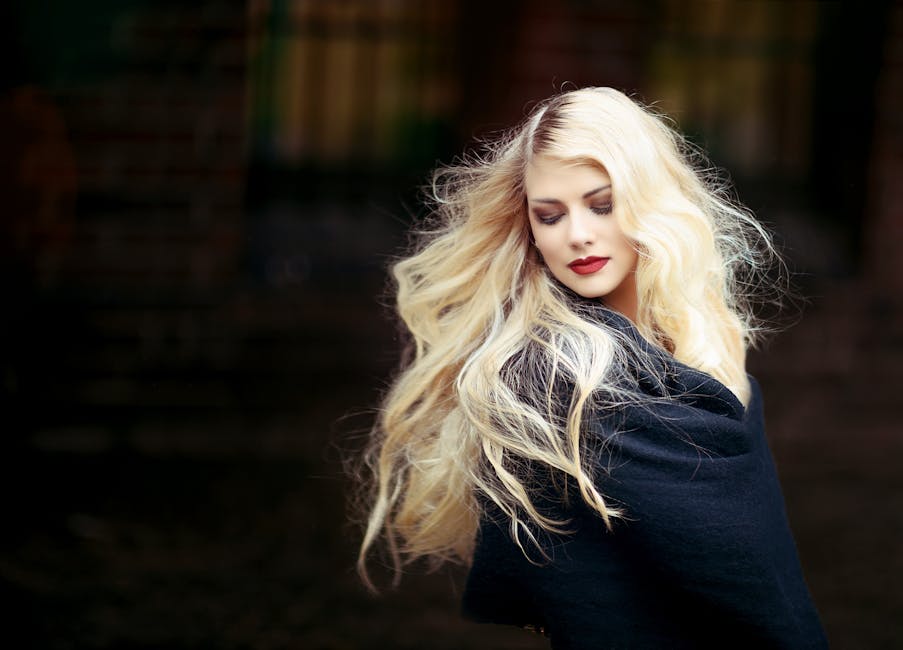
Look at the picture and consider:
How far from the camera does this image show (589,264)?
6.44ft

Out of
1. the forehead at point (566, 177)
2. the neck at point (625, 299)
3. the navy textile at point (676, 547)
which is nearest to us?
the navy textile at point (676, 547)

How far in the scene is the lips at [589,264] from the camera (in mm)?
1961

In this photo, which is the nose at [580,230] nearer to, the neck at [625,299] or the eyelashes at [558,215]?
the eyelashes at [558,215]

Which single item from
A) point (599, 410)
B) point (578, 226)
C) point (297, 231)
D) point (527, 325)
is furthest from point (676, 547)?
point (297, 231)

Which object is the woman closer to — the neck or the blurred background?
the neck

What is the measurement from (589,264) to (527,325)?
0.52ft

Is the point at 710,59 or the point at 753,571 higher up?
the point at 710,59

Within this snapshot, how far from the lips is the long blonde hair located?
2.8 inches

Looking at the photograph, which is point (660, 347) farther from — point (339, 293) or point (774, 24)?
point (774, 24)

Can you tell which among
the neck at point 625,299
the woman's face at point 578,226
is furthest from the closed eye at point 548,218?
the neck at point 625,299

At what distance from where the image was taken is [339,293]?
20.1 feet

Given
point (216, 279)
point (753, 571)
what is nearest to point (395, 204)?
point (216, 279)

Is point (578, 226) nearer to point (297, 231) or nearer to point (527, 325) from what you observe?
point (527, 325)

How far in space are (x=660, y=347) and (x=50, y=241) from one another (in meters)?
4.67
